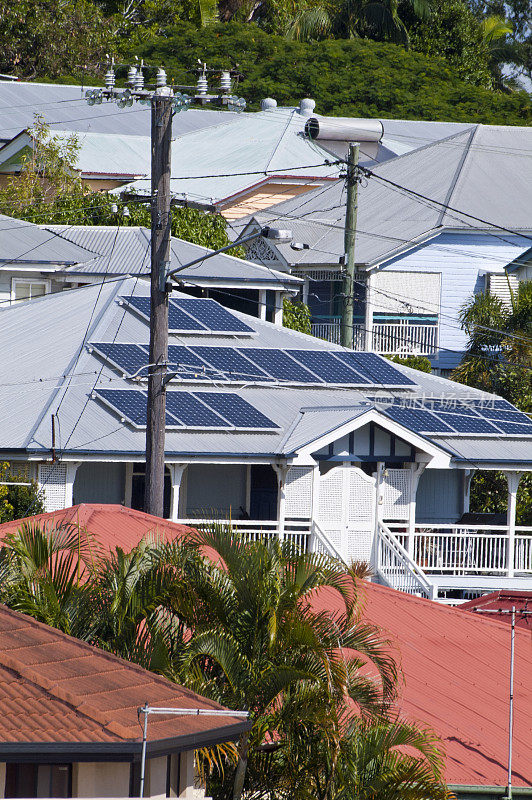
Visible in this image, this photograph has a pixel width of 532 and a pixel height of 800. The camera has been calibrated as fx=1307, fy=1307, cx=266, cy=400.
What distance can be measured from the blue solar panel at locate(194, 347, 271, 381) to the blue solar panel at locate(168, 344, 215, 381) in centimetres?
24

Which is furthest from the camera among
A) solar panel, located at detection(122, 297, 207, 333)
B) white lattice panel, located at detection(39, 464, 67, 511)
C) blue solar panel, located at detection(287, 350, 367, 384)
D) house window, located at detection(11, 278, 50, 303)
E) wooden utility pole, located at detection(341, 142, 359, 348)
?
house window, located at detection(11, 278, 50, 303)

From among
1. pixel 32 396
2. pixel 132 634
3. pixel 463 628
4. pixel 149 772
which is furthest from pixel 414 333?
pixel 149 772

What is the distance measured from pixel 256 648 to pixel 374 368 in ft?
59.9

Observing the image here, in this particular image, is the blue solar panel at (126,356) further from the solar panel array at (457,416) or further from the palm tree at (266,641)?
the palm tree at (266,641)

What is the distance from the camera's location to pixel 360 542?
26141 millimetres

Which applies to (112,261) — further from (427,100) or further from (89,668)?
(427,100)

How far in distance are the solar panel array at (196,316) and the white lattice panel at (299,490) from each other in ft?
14.1

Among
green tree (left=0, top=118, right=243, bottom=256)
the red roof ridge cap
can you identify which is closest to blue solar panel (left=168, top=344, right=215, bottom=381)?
green tree (left=0, top=118, right=243, bottom=256)

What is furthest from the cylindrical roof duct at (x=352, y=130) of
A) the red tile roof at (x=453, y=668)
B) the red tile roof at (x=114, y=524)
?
the red tile roof at (x=453, y=668)

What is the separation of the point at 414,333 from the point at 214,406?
15180mm

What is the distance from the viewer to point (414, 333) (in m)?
40.2

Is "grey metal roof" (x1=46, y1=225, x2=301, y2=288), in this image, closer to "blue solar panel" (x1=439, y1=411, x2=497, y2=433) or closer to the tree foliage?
"blue solar panel" (x1=439, y1=411, x2=497, y2=433)

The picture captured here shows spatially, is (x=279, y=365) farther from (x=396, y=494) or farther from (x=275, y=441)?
(x=396, y=494)

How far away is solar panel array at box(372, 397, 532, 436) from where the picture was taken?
27.3 m
